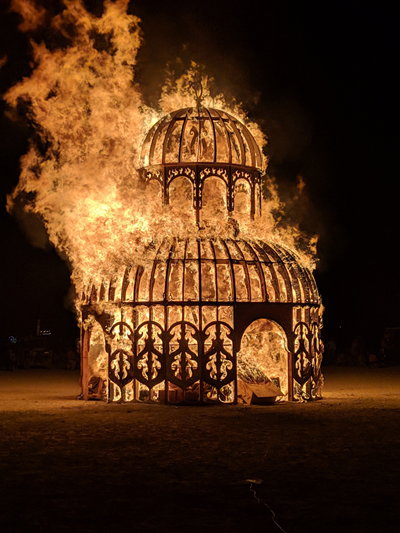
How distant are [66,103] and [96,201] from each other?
9.43 ft

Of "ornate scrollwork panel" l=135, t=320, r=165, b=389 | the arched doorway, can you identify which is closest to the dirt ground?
"ornate scrollwork panel" l=135, t=320, r=165, b=389

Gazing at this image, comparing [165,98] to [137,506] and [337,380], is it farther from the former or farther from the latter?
[137,506]

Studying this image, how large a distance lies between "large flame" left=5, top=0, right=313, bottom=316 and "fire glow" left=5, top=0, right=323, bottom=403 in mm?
33

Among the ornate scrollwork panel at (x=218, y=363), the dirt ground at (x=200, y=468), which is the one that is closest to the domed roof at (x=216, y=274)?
the ornate scrollwork panel at (x=218, y=363)

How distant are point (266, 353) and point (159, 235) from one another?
5.15 m

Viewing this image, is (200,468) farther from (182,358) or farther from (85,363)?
(85,363)

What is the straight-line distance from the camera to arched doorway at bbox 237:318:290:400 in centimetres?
2350

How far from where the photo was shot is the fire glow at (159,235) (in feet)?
69.9

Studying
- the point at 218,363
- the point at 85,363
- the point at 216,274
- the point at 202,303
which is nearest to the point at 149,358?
the point at 218,363

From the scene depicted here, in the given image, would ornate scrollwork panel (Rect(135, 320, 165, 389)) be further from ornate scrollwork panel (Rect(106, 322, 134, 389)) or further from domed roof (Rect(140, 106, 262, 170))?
domed roof (Rect(140, 106, 262, 170))

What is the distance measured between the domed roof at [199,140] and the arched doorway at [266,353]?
15.8ft

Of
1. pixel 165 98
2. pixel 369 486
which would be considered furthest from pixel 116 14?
pixel 369 486

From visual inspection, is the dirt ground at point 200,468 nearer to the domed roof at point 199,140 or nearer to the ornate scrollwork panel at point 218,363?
the ornate scrollwork panel at point 218,363

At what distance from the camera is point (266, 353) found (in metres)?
24.7
